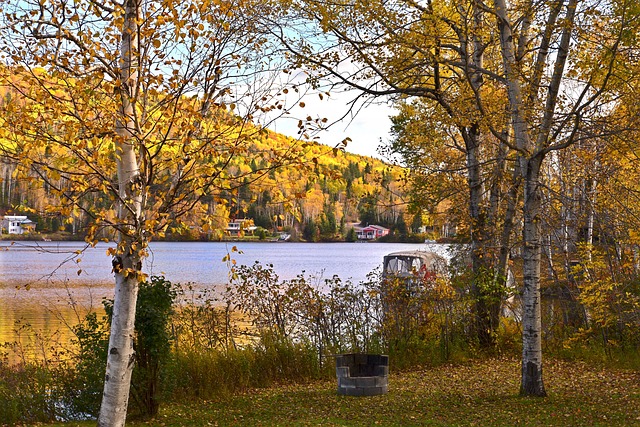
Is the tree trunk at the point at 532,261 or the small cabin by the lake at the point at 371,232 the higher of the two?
the small cabin by the lake at the point at 371,232

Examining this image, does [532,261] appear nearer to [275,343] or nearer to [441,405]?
[441,405]

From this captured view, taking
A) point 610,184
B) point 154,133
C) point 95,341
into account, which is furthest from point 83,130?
point 610,184

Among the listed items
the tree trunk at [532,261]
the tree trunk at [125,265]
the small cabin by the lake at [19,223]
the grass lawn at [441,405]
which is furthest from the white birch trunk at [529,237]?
the small cabin by the lake at [19,223]

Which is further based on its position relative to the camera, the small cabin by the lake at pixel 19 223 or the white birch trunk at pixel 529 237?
the white birch trunk at pixel 529 237

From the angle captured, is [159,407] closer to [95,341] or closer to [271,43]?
[95,341]

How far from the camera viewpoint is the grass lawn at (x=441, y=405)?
820cm

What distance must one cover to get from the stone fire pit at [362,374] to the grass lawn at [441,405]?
0.16 meters

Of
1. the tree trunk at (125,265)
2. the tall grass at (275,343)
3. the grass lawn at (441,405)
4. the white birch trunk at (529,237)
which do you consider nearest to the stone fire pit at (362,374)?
the grass lawn at (441,405)

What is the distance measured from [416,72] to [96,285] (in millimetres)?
24467

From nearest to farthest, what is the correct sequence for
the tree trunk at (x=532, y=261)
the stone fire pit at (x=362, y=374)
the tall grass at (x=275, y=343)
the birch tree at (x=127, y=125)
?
the birch tree at (x=127, y=125), the tall grass at (x=275, y=343), the tree trunk at (x=532, y=261), the stone fire pit at (x=362, y=374)

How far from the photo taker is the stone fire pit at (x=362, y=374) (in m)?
9.84

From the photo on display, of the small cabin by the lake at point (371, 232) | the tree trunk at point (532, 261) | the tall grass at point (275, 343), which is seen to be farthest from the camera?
the small cabin by the lake at point (371, 232)

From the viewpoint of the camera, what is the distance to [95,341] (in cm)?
846

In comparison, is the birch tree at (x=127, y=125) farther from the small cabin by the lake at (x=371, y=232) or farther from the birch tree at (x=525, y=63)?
the small cabin by the lake at (x=371, y=232)
